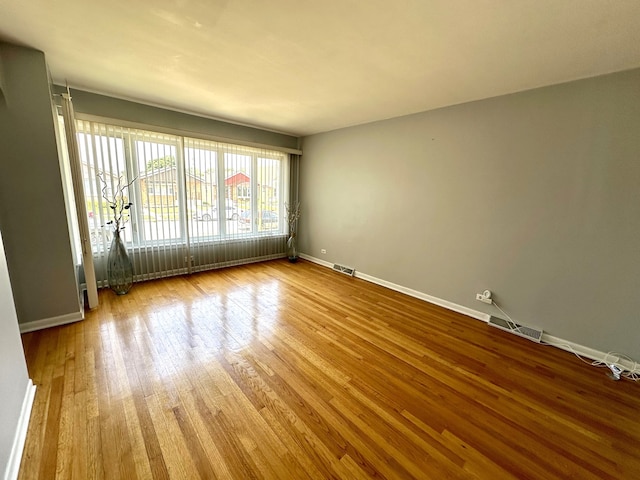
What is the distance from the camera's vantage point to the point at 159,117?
3445mm

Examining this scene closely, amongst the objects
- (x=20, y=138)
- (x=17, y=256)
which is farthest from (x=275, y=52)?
(x=17, y=256)

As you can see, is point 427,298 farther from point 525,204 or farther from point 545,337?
point 525,204

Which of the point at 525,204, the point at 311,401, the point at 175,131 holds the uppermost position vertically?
the point at 175,131

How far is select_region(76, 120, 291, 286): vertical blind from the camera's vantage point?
3.14 metres

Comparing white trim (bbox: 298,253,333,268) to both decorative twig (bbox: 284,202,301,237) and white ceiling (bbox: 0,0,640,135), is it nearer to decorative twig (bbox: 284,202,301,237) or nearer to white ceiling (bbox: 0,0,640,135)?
decorative twig (bbox: 284,202,301,237)

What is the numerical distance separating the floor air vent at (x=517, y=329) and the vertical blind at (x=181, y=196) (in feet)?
12.9

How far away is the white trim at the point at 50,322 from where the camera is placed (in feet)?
7.54

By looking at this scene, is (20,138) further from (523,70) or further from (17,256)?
(523,70)

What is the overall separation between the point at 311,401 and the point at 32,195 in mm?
3029

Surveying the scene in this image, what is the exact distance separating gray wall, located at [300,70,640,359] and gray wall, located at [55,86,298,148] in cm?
199

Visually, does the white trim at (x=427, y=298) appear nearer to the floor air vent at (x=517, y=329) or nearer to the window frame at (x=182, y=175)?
the floor air vent at (x=517, y=329)

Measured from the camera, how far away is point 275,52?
2.00m

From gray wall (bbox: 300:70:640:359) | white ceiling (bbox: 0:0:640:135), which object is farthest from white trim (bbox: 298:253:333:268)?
white ceiling (bbox: 0:0:640:135)

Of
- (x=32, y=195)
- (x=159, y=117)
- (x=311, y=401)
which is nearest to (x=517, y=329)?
(x=311, y=401)
